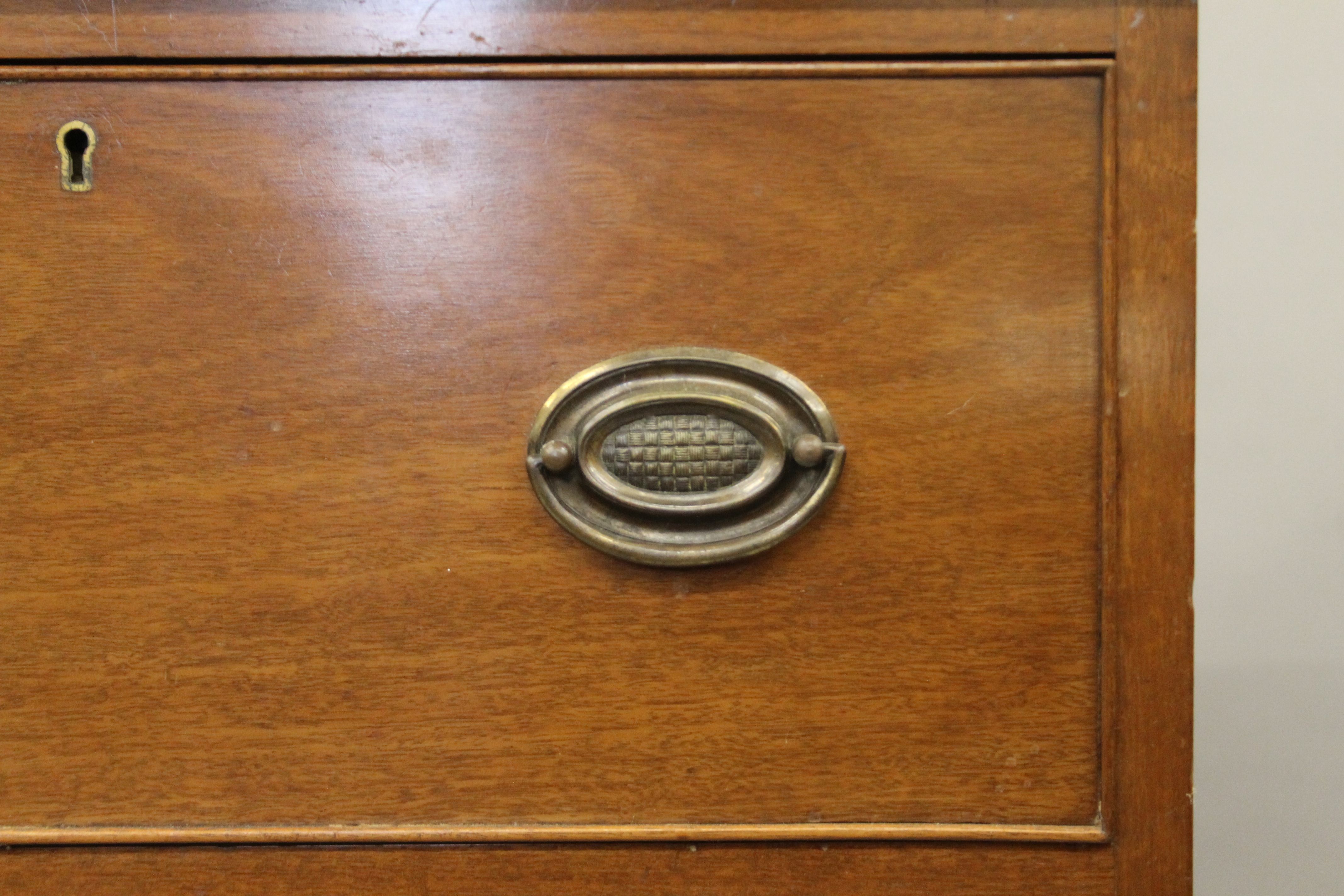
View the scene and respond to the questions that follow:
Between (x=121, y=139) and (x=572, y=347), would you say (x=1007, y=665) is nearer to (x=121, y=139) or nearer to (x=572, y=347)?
(x=572, y=347)

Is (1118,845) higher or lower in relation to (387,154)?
lower

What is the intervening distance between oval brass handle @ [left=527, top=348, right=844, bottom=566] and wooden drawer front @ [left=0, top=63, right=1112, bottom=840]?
17mm

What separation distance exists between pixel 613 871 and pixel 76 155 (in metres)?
0.60

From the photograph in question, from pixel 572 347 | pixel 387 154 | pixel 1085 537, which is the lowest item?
pixel 1085 537

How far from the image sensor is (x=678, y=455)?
2.50 feet

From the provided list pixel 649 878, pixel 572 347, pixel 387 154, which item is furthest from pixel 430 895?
pixel 387 154

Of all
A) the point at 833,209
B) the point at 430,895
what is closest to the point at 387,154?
the point at 833,209

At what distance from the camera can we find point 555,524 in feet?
2.50

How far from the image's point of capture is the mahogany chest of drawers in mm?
750

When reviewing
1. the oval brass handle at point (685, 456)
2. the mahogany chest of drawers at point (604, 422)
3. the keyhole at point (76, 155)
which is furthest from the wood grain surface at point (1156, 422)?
the keyhole at point (76, 155)

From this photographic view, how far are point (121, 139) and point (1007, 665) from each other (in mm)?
688

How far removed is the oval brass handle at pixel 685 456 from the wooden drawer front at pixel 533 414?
0.02 meters

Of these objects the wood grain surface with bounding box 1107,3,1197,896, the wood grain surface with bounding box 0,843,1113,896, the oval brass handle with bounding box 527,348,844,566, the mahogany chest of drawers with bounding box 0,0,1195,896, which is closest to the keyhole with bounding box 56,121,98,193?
the mahogany chest of drawers with bounding box 0,0,1195,896

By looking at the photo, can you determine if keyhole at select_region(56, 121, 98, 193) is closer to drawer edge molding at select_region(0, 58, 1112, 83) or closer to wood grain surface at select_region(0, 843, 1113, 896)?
drawer edge molding at select_region(0, 58, 1112, 83)
